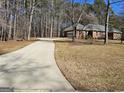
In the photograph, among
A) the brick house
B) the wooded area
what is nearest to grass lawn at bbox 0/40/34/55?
the wooded area

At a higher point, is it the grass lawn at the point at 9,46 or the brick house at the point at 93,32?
the brick house at the point at 93,32

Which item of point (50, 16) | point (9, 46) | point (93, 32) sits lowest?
point (9, 46)

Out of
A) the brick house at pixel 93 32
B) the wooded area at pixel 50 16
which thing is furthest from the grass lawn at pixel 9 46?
the brick house at pixel 93 32

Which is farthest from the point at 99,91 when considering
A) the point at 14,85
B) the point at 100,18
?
the point at 100,18

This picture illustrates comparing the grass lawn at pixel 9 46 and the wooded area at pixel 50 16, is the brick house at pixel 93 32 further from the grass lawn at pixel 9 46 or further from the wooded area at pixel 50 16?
the grass lawn at pixel 9 46

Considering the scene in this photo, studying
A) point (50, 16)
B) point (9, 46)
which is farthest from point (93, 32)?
point (9, 46)

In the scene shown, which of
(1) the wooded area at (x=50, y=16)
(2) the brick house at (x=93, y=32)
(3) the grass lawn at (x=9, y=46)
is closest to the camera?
(3) the grass lawn at (x=9, y=46)

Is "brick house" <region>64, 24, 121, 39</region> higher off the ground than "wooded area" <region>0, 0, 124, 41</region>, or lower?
lower

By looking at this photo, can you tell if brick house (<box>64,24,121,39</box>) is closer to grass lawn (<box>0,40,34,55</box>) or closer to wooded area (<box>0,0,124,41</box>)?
wooded area (<box>0,0,124,41</box>)

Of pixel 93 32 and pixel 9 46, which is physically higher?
pixel 93 32

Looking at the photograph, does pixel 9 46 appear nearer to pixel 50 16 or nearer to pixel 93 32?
pixel 93 32

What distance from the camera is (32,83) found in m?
8.77

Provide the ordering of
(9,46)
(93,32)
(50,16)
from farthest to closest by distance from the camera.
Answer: (50,16) < (93,32) < (9,46)

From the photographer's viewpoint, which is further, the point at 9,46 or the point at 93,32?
the point at 93,32
